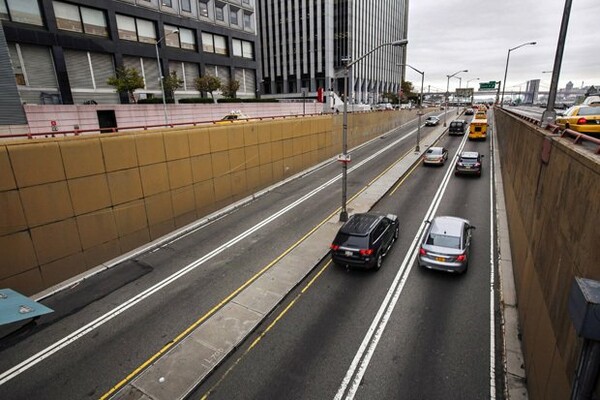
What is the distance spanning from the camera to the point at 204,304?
39.0 feet

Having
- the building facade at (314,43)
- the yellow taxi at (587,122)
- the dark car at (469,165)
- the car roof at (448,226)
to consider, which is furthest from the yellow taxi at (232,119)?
the building facade at (314,43)

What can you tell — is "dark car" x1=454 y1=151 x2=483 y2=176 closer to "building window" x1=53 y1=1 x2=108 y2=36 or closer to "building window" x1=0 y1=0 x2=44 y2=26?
"building window" x1=53 y1=1 x2=108 y2=36

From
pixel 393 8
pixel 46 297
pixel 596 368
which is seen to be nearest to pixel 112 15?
pixel 46 297

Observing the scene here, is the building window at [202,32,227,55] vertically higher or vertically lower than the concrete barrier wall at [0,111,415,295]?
higher

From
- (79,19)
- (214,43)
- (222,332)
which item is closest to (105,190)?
(222,332)

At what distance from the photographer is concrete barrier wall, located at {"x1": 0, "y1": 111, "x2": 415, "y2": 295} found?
11.9 m

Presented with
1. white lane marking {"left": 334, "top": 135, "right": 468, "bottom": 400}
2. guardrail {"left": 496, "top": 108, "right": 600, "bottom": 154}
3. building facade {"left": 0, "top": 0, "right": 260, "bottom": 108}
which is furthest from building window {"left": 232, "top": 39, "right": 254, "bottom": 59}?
guardrail {"left": 496, "top": 108, "right": 600, "bottom": 154}

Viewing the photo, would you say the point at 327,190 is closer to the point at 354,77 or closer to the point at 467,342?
the point at 467,342

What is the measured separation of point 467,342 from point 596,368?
6758 mm

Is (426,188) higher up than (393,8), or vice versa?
(393,8)

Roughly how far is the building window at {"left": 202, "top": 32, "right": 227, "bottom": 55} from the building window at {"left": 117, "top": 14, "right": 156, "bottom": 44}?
7353mm

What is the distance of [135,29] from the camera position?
36.4 meters

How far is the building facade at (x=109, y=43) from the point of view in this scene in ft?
93.6

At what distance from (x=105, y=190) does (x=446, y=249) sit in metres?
14.6
